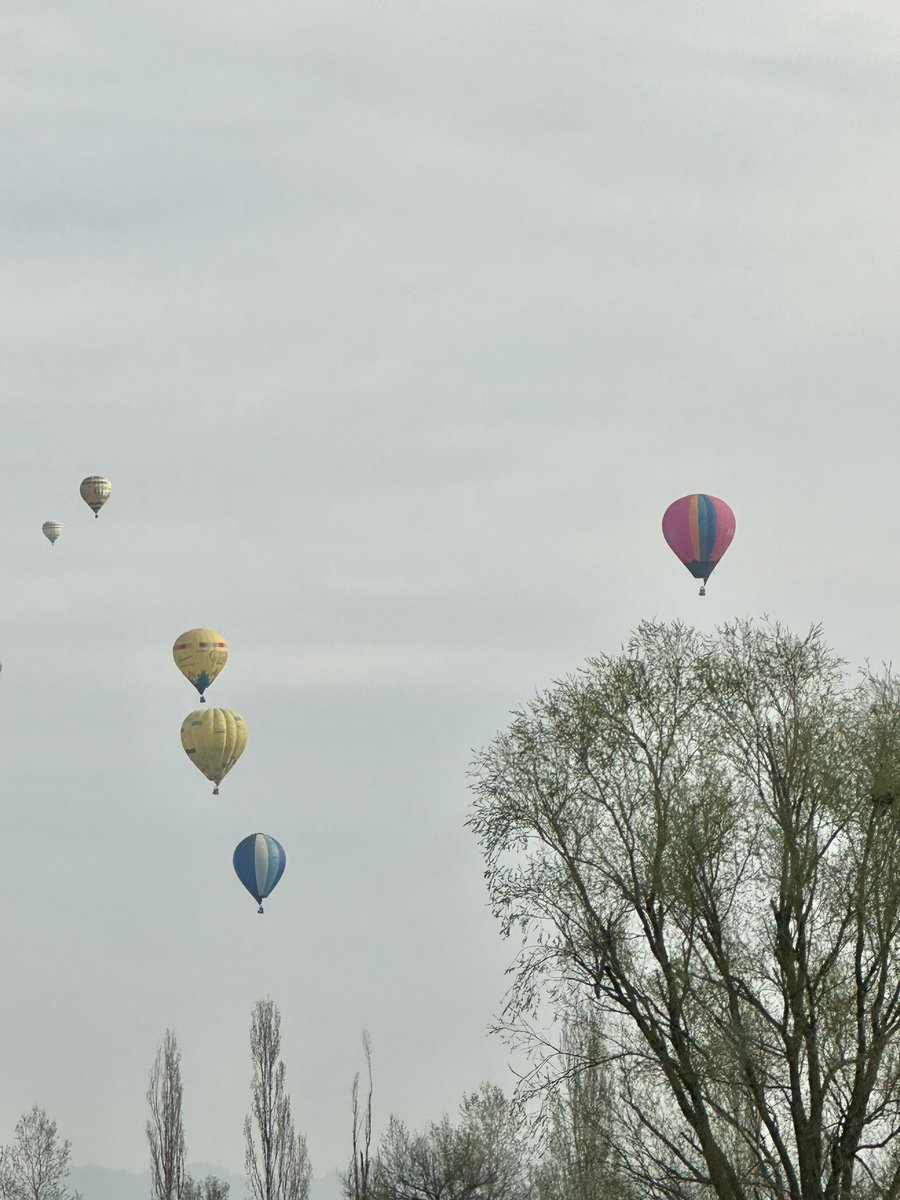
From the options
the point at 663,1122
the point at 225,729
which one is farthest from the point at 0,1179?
the point at 663,1122

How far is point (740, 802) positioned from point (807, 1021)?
2745mm

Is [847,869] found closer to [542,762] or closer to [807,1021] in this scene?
[807,1021]

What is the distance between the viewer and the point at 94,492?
244ft

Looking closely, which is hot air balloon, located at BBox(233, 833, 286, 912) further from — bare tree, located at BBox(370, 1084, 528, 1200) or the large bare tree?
the large bare tree

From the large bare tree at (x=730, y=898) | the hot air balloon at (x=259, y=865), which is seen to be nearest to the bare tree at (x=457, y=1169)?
the hot air balloon at (x=259, y=865)

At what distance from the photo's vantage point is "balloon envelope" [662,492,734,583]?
160 feet

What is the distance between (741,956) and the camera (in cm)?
2306

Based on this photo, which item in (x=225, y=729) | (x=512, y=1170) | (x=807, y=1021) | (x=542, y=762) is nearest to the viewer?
(x=807, y=1021)

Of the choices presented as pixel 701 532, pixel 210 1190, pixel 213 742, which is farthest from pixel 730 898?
pixel 210 1190

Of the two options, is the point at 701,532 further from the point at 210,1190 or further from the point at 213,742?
the point at 210,1190

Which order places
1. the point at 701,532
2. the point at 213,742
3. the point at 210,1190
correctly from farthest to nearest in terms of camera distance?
1. the point at 210,1190
2. the point at 213,742
3. the point at 701,532

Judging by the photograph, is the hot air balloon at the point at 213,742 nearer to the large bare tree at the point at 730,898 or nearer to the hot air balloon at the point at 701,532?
the hot air balloon at the point at 701,532

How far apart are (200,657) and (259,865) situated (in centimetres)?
773

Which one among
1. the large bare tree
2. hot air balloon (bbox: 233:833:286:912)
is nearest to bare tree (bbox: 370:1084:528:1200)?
hot air balloon (bbox: 233:833:286:912)
